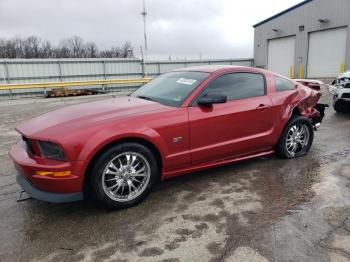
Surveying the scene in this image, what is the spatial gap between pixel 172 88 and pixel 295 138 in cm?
215

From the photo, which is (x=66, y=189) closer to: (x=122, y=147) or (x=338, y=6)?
(x=122, y=147)

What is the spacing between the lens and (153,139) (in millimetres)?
3482

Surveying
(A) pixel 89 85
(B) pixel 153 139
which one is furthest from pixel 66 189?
(A) pixel 89 85

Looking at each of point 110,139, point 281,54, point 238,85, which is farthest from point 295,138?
point 281,54

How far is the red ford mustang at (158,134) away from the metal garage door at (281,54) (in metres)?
22.7

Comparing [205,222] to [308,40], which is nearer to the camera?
[205,222]

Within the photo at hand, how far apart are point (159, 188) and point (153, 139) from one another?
81 cm

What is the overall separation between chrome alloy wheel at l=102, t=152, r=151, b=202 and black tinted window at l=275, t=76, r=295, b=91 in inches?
96.8

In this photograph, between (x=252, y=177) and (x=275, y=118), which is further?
(x=275, y=118)

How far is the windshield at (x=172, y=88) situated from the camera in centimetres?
395

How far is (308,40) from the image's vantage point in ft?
78.6

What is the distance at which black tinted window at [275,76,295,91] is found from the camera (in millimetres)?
4768

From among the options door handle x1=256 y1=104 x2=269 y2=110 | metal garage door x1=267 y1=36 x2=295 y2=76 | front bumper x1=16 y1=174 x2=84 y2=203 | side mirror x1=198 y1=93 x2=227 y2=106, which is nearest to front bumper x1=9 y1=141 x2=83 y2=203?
front bumper x1=16 y1=174 x2=84 y2=203

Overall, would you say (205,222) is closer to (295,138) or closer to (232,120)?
(232,120)
